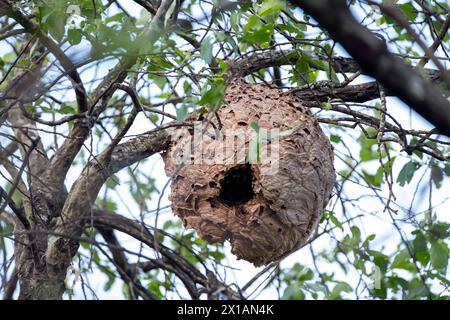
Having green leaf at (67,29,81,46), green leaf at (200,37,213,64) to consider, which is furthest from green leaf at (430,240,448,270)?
green leaf at (67,29,81,46)

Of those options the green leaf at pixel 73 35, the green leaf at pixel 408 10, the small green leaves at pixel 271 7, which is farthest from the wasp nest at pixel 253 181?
the green leaf at pixel 408 10

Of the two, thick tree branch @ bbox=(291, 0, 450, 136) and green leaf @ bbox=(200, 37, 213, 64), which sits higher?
green leaf @ bbox=(200, 37, 213, 64)

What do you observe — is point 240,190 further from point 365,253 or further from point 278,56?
point 365,253

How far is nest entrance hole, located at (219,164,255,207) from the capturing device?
2576 millimetres

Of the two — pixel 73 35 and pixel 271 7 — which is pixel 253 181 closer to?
pixel 271 7

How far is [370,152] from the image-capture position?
4.40 m

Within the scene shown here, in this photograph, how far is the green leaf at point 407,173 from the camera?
3.06m

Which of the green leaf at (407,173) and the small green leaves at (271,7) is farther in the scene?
the green leaf at (407,173)

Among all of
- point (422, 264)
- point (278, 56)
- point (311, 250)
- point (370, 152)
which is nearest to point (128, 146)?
point (278, 56)

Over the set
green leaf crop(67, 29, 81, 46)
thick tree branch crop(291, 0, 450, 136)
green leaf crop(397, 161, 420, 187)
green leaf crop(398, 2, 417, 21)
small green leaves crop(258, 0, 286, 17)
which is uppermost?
green leaf crop(398, 2, 417, 21)

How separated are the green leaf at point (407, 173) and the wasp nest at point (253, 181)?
0.52m

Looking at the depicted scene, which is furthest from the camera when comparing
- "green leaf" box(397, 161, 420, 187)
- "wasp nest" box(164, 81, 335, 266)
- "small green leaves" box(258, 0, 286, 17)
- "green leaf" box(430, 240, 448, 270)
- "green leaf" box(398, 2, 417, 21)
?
"green leaf" box(430, 240, 448, 270)

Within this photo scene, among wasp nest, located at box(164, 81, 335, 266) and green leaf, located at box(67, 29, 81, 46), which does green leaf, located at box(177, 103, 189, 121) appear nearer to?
wasp nest, located at box(164, 81, 335, 266)

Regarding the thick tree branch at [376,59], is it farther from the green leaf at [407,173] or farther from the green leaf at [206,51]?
the green leaf at [407,173]
